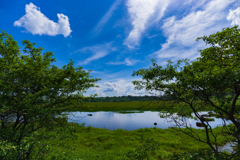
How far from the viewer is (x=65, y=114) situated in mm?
6133

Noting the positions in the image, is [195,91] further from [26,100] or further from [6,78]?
[6,78]

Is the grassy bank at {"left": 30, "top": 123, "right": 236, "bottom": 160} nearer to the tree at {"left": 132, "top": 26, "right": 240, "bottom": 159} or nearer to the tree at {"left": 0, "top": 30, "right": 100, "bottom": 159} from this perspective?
the tree at {"left": 0, "top": 30, "right": 100, "bottom": 159}

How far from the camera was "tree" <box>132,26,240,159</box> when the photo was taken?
335 centimetres

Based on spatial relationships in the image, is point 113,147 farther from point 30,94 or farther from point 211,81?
point 211,81

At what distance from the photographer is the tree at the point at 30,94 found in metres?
4.70

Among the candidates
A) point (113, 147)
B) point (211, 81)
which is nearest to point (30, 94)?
point (211, 81)

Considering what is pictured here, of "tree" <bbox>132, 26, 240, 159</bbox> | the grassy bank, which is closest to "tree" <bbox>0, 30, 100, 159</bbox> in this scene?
the grassy bank

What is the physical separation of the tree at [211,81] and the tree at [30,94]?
12.0 feet

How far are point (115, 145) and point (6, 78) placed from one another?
40.4 feet

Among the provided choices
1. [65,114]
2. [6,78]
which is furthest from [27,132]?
[6,78]

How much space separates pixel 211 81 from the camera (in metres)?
3.35

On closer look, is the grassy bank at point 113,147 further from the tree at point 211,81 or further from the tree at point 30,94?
the tree at point 211,81

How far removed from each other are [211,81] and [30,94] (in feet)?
21.6

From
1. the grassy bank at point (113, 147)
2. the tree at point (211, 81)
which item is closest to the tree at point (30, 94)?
the grassy bank at point (113, 147)
